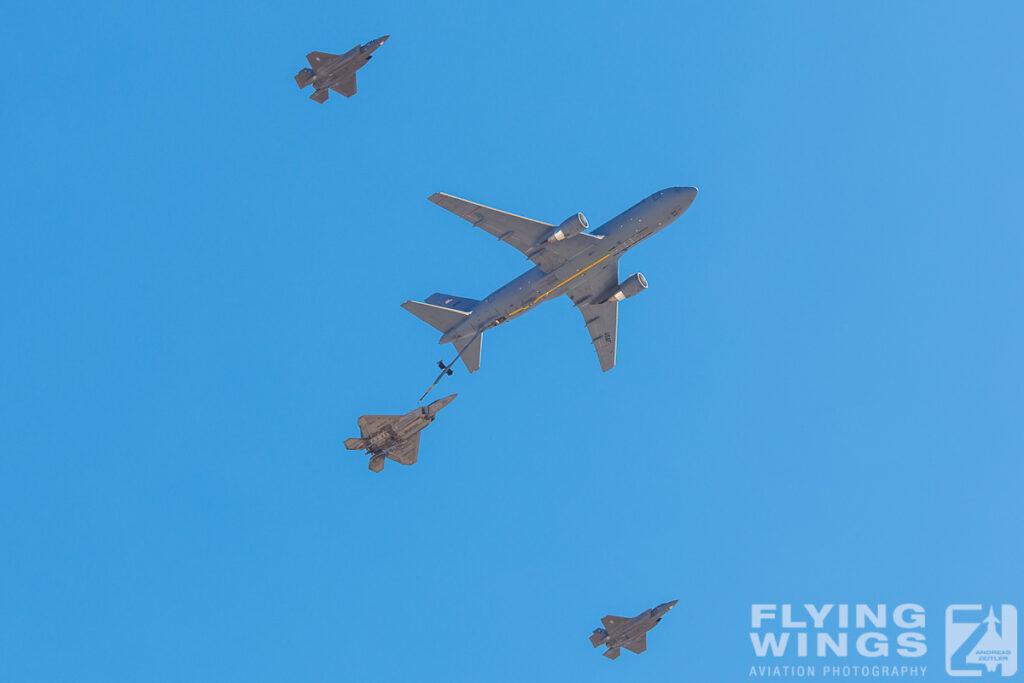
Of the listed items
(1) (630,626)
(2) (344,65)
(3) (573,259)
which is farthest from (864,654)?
(2) (344,65)

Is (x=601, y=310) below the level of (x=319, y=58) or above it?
below

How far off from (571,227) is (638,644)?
26.1 meters

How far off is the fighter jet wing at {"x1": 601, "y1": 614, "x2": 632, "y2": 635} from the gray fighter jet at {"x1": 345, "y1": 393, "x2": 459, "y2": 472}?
1686 centimetres

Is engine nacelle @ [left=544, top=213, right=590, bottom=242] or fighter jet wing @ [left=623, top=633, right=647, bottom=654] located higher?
engine nacelle @ [left=544, top=213, right=590, bottom=242]

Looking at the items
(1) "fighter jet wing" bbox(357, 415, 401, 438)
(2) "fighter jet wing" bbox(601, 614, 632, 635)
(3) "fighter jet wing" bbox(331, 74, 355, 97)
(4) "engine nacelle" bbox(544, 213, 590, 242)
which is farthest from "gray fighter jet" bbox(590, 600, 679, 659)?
(3) "fighter jet wing" bbox(331, 74, 355, 97)

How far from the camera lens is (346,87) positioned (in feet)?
186

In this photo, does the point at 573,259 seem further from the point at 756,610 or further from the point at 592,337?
the point at 756,610

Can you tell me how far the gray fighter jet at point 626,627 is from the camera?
62606 millimetres

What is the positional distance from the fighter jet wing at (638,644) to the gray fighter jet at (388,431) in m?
19.0

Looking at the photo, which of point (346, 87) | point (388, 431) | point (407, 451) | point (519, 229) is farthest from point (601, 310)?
point (346, 87)

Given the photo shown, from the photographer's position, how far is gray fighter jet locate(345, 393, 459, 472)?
183 feet

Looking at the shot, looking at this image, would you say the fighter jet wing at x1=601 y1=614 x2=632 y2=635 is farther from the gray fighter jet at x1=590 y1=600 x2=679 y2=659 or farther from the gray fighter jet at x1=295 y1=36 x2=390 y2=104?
the gray fighter jet at x1=295 y1=36 x2=390 y2=104

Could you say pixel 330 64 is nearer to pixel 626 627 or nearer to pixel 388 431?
pixel 388 431

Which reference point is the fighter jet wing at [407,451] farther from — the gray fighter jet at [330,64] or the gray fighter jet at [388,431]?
the gray fighter jet at [330,64]
